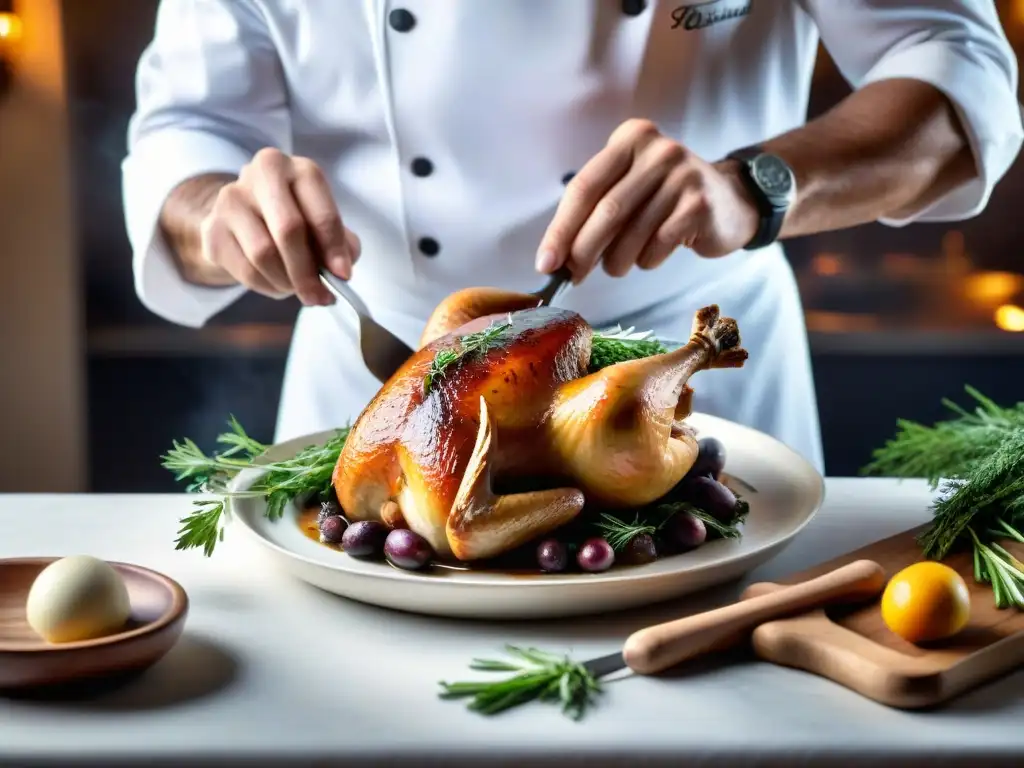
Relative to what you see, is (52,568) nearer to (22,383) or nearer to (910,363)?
(22,383)

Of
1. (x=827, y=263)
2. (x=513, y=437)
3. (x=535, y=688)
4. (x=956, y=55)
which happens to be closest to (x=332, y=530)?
(x=513, y=437)

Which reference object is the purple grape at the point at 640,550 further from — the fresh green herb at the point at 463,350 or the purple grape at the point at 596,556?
the fresh green herb at the point at 463,350

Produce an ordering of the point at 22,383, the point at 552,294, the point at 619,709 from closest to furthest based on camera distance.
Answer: the point at 619,709 → the point at 552,294 → the point at 22,383

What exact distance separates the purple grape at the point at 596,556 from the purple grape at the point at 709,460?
23 cm

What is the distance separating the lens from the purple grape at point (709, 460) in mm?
1103

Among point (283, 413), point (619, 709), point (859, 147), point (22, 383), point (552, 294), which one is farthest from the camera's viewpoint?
point (22, 383)

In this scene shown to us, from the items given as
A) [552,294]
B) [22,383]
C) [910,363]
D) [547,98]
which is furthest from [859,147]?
[22,383]

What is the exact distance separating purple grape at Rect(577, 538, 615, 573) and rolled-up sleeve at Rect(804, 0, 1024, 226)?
1.01 m

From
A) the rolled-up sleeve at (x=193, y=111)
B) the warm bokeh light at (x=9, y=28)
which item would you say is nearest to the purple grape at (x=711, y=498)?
the rolled-up sleeve at (x=193, y=111)

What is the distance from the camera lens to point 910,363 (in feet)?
9.84

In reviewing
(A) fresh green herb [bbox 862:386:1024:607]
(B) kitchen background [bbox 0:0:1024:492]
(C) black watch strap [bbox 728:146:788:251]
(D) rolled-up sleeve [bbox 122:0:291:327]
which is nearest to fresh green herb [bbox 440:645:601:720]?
(A) fresh green herb [bbox 862:386:1024:607]

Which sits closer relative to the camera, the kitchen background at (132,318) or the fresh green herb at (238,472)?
the fresh green herb at (238,472)

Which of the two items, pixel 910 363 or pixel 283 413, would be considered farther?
pixel 910 363

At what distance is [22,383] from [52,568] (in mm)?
2379
